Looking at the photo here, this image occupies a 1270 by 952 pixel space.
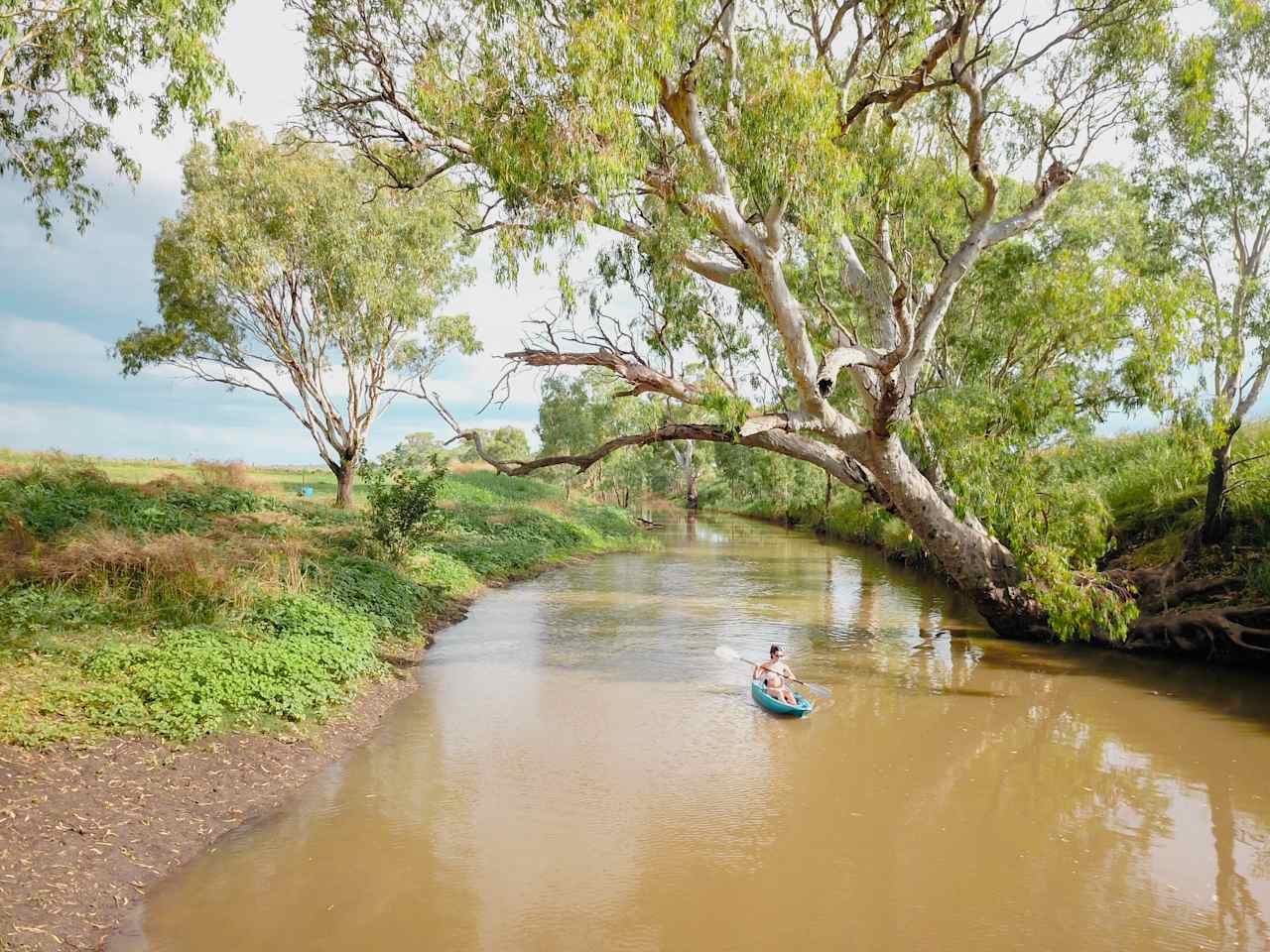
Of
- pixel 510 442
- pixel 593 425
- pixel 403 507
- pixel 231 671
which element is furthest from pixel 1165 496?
pixel 510 442

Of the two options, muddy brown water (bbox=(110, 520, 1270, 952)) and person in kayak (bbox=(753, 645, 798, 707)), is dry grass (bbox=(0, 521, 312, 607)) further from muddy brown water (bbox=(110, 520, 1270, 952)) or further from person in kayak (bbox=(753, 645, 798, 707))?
person in kayak (bbox=(753, 645, 798, 707))

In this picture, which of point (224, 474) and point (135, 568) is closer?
point (135, 568)

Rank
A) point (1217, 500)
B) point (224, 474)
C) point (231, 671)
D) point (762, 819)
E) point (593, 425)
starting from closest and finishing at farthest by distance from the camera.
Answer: point (762, 819) → point (231, 671) → point (1217, 500) → point (224, 474) → point (593, 425)

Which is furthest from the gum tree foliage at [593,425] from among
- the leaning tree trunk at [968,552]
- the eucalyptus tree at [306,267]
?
Answer: the leaning tree trunk at [968,552]

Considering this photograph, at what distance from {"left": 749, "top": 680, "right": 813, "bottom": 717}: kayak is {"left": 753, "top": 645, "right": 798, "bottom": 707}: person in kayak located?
0.07 metres

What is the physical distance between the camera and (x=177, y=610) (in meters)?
8.13

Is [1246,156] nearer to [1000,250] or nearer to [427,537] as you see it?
[1000,250]

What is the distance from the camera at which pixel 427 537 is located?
14508mm

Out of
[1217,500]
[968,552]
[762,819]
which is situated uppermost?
[1217,500]

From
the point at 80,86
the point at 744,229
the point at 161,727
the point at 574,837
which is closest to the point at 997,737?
the point at 574,837

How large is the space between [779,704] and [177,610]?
696cm

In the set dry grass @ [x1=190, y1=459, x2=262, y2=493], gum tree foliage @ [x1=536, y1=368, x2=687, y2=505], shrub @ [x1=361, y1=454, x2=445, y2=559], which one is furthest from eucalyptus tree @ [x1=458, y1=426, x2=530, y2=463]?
shrub @ [x1=361, y1=454, x2=445, y2=559]

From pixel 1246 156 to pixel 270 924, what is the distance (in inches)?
827

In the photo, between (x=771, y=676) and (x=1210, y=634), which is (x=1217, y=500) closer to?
(x=1210, y=634)
